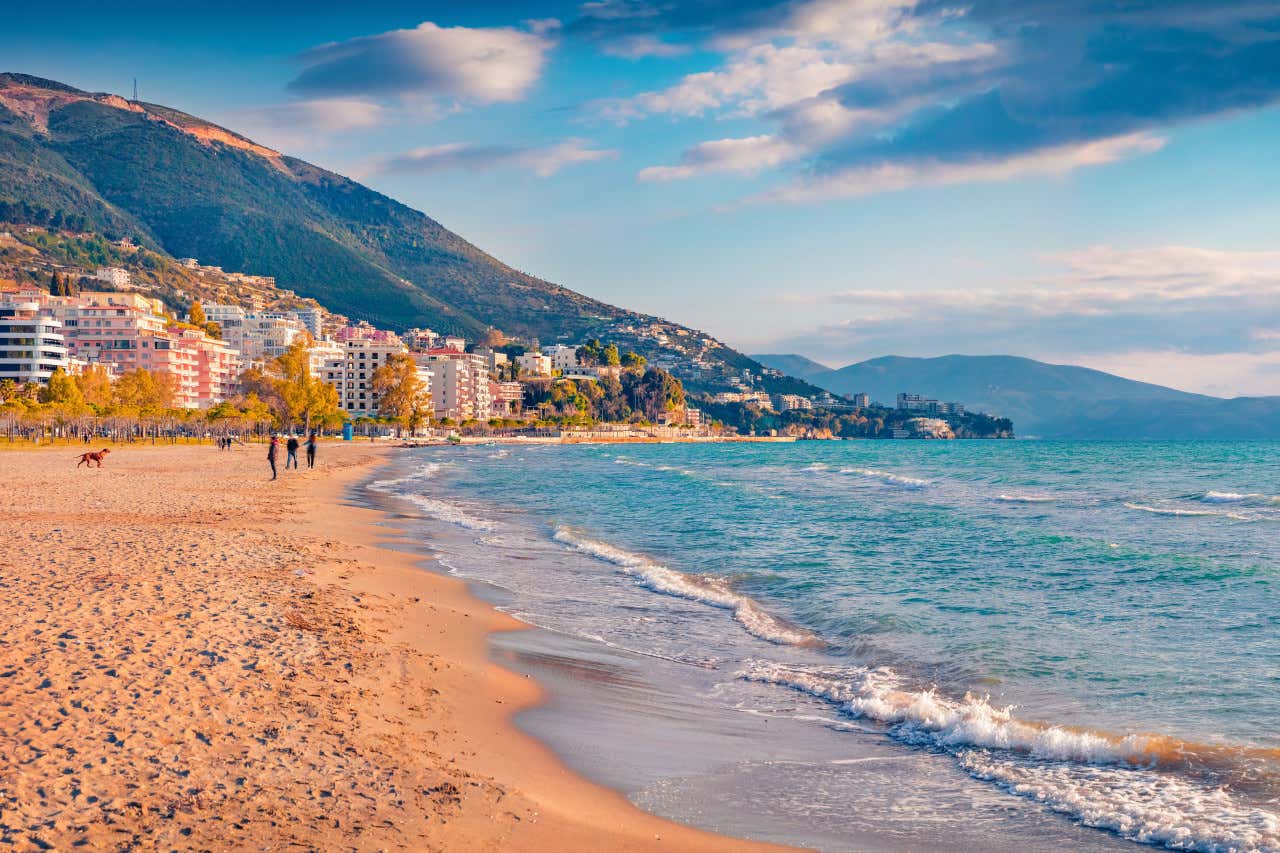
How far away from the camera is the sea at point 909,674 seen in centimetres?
758

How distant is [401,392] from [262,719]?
153 m

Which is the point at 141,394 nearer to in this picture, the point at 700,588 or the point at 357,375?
the point at 357,375

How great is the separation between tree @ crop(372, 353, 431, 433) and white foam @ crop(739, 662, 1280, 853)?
150389 mm

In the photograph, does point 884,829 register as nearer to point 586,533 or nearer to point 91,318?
point 586,533

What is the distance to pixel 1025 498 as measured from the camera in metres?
42.9

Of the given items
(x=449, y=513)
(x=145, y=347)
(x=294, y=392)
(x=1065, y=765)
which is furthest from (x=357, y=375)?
(x=1065, y=765)

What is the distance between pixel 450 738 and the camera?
843cm

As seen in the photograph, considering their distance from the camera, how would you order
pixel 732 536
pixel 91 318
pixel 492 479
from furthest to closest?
pixel 91 318
pixel 492 479
pixel 732 536

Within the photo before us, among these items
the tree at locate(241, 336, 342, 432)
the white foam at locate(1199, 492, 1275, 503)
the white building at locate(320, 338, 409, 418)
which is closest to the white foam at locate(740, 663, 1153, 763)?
the white foam at locate(1199, 492, 1275, 503)

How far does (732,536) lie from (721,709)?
56.0 feet

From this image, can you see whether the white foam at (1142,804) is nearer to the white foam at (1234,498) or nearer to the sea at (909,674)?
the sea at (909,674)

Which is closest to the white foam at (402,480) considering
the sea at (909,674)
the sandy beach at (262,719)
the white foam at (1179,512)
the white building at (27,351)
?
the sea at (909,674)

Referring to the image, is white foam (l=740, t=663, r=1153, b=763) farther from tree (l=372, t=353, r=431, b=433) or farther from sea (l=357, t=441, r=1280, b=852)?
tree (l=372, t=353, r=431, b=433)

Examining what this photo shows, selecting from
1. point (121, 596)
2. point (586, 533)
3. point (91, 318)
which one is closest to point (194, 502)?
point (586, 533)
